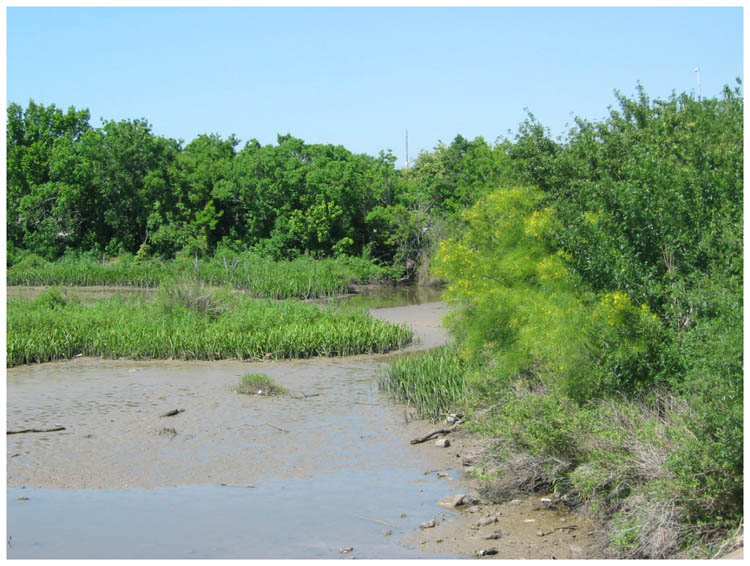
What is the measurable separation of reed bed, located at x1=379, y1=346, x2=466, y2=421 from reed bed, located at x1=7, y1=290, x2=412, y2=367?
4189 millimetres

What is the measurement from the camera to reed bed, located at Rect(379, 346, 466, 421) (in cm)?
1730

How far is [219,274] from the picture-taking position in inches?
1724

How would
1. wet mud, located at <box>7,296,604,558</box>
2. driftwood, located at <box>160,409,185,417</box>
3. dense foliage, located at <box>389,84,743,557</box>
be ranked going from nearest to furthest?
dense foliage, located at <box>389,84,743,557</box> → wet mud, located at <box>7,296,604,558</box> → driftwood, located at <box>160,409,185,417</box>

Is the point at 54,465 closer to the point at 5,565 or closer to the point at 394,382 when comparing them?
the point at 5,565

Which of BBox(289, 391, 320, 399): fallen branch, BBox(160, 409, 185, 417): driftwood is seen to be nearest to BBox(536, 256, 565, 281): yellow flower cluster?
BBox(289, 391, 320, 399): fallen branch

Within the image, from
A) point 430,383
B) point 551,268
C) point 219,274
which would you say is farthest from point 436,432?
point 219,274

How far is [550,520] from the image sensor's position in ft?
37.9

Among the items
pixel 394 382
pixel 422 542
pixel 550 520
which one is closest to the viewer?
pixel 422 542

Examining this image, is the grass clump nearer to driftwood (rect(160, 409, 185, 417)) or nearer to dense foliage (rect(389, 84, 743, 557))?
driftwood (rect(160, 409, 185, 417))

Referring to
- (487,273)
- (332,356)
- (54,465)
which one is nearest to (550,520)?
(487,273)

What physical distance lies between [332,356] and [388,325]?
265cm

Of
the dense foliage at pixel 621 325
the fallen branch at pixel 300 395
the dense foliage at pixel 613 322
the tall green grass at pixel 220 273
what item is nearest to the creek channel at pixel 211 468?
the fallen branch at pixel 300 395

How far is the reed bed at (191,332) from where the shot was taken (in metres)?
23.6

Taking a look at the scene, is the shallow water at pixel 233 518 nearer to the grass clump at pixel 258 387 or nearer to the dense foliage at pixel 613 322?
the dense foliage at pixel 613 322
